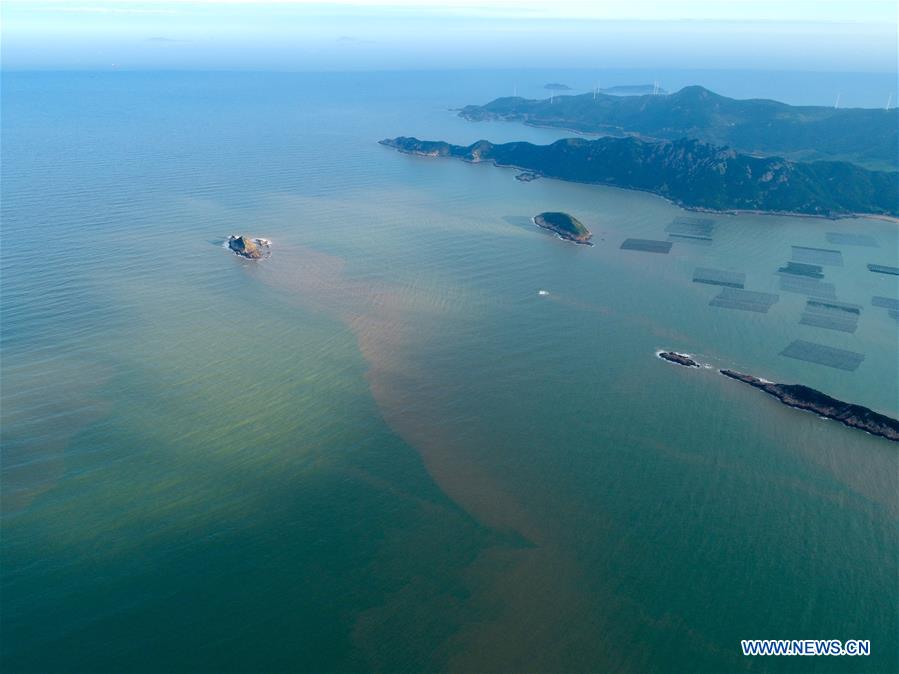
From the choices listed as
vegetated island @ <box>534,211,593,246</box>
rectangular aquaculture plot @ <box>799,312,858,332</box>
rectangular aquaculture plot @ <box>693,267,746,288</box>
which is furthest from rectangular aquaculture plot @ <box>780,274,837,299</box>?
vegetated island @ <box>534,211,593,246</box>

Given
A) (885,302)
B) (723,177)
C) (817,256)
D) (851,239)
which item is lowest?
(885,302)

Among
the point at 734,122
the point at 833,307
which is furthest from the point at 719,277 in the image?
the point at 734,122

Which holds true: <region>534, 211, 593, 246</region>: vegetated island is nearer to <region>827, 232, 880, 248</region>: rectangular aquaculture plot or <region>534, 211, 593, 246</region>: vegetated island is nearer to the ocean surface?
the ocean surface

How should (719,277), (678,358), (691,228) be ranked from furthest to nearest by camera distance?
(691,228) → (719,277) → (678,358)

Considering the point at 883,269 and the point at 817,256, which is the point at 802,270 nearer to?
the point at 817,256

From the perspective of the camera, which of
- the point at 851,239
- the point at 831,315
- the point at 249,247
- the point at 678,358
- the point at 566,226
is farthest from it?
the point at 566,226

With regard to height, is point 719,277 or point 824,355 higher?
point 719,277
